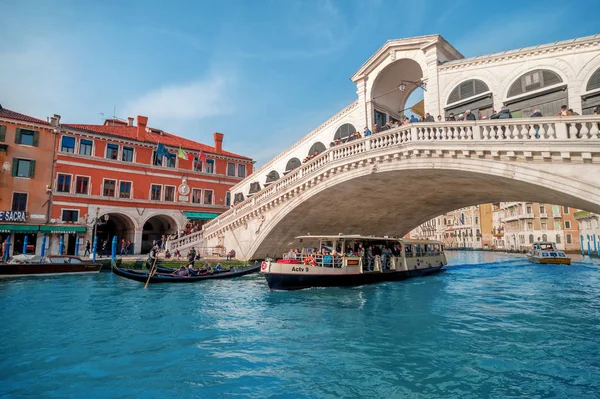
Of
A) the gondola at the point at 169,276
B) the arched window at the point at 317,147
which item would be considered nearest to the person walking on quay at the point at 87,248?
the gondola at the point at 169,276

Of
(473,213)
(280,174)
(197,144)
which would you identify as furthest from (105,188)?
(473,213)

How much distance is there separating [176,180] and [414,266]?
17712 millimetres

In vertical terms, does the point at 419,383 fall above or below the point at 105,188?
below

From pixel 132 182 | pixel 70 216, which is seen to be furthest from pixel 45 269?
pixel 132 182

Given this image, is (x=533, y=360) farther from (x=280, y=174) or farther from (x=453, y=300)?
(x=280, y=174)

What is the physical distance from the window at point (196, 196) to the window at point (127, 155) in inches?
193

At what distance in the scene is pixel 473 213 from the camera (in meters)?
58.7

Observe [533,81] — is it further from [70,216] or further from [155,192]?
[70,216]

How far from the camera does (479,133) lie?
9984mm

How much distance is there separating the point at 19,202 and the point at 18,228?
5.51ft

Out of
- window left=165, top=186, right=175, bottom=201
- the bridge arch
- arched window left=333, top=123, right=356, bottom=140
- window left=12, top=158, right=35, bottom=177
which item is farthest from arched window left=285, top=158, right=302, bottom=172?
window left=12, top=158, right=35, bottom=177

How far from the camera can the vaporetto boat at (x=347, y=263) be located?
40.6 feet

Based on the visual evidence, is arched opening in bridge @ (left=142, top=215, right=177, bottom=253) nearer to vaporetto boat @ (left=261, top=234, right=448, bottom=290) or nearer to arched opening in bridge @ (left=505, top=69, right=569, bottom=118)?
vaporetto boat @ (left=261, top=234, right=448, bottom=290)

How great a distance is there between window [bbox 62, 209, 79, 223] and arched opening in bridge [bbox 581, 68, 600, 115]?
25.7 metres
